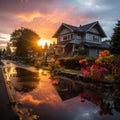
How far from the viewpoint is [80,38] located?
37.0 metres

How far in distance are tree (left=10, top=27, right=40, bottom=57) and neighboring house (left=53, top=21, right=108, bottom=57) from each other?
2951 cm

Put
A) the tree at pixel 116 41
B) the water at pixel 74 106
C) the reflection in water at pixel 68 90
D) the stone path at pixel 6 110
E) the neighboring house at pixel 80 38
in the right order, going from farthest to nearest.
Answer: the neighboring house at pixel 80 38 < the tree at pixel 116 41 < the reflection in water at pixel 68 90 < the water at pixel 74 106 < the stone path at pixel 6 110

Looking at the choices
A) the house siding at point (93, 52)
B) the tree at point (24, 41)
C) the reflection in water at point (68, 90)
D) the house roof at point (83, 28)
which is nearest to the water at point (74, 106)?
the reflection in water at point (68, 90)

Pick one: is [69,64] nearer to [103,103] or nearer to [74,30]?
[74,30]

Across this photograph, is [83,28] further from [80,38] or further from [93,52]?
[93,52]

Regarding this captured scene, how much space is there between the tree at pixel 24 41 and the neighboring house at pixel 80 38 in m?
29.5

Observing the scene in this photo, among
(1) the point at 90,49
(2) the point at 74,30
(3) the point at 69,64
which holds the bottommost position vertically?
(3) the point at 69,64

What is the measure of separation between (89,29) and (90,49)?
4.87m

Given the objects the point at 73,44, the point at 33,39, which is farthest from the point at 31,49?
the point at 73,44

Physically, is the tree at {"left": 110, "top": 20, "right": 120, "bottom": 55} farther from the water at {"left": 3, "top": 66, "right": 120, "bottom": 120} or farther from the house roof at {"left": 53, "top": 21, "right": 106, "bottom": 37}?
the water at {"left": 3, "top": 66, "right": 120, "bottom": 120}

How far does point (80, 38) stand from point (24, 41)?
35.8 m

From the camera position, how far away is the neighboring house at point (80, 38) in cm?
3503

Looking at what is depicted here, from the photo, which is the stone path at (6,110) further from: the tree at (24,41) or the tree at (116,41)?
the tree at (24,41)

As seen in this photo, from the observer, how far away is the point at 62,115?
7.00m
